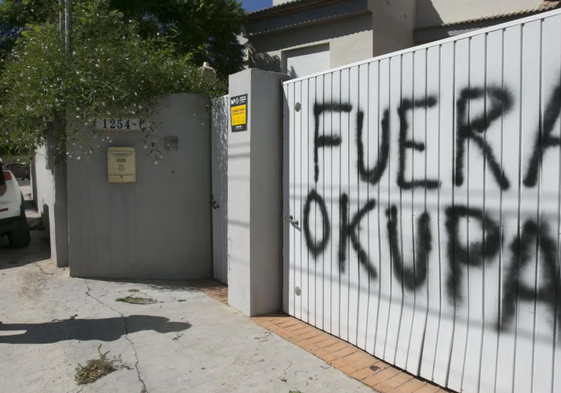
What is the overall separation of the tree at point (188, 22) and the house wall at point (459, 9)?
4.98 meters

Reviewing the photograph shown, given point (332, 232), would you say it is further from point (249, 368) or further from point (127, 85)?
point (127, 85)

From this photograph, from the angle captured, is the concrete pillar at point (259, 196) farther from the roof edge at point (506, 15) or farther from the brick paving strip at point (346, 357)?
the roof edge at point (506, 15)

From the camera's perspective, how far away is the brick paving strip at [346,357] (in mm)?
3365

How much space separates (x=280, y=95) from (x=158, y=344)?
9.00 ft

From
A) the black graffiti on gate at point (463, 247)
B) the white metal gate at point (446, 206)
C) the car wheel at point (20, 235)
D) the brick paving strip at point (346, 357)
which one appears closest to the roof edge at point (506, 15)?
the white metal gate at point (446, 206)

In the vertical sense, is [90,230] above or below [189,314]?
above

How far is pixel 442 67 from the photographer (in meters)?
3.25

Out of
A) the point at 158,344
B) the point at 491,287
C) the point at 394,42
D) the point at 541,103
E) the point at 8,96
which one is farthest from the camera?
the point at 394,42

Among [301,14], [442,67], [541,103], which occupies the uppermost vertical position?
[301,14]

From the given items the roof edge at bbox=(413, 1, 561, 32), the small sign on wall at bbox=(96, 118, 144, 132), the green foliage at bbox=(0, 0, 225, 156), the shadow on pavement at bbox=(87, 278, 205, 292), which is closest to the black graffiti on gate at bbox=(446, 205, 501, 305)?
the shadow on pavement at bbox=(87, 278, 205, 292)

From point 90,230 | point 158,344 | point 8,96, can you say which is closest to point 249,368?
point 158,344

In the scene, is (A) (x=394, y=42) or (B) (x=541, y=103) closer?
(B) (x=541, y=103)

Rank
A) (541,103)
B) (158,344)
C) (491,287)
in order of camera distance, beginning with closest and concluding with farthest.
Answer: (541,103) → (491,287) → (158,344)

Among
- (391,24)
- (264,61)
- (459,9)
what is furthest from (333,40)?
(459,9)
